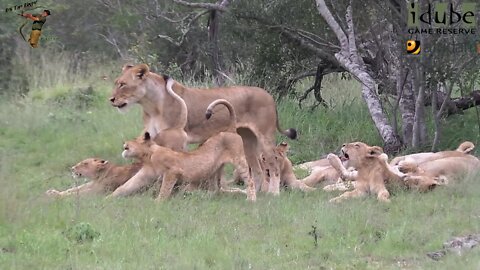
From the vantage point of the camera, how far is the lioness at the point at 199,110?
10.2 m

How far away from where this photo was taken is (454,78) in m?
10.8

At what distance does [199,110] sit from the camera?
10352 mm

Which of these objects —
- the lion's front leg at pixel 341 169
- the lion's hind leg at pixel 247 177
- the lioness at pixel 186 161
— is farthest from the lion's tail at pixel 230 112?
the lion's front leg at pixel 341 169

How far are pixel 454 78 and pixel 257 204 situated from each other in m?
3.43

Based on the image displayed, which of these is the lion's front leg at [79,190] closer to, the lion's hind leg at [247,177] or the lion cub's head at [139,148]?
the lion cub's head at [139,148]

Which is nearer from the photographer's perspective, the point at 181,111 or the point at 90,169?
the point at 90,169

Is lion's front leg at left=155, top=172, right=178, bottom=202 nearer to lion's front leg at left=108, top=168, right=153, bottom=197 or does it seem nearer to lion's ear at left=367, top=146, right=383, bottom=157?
lion's front leg at left=108, top=168, right=153, bottom=197

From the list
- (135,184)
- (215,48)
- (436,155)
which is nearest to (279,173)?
(135,184)

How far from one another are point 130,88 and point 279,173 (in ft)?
6.45

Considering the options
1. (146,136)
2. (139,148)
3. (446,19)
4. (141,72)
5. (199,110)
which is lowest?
(139,148)

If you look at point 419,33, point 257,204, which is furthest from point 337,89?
point 257,204

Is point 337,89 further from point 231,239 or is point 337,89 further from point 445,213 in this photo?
point 231,239

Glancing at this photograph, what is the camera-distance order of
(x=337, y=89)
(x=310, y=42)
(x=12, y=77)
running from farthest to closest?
1. (x=12, y=77)
2. (x=337, y=89)
3. (x=310, y=42)

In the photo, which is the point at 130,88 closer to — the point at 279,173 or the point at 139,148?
the point at 139,148
